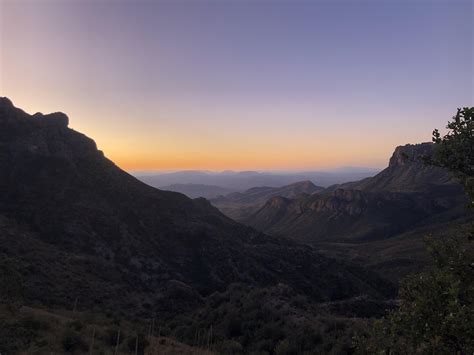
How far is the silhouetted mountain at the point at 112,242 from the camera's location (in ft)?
105

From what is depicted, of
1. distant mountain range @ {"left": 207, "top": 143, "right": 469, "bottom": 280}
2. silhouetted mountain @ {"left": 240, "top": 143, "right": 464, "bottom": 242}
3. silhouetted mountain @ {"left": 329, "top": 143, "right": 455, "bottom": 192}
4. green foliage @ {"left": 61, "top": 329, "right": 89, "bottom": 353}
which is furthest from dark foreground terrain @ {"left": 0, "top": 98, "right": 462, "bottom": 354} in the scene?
silhouetted mountain @ {"left": 329, "top": 143, "right": 455, "bottom": 192}

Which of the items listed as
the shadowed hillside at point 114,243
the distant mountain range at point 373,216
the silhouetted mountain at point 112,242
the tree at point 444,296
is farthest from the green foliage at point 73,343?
the distant mountain range at point 373,216

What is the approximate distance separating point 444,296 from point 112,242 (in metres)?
38.2

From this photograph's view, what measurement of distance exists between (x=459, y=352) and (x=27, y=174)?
48.9m

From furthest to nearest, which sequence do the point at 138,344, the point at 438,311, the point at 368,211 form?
the point at 368,211 → the point at 138,344 → the point at 438,311

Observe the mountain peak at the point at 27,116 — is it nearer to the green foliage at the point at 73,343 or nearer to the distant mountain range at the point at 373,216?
the green foliage at the point at 73,343

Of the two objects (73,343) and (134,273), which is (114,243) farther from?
(73,343)

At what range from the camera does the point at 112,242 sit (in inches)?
1620

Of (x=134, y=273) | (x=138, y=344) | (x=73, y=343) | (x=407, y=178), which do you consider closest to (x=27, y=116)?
(x=134, y=273)

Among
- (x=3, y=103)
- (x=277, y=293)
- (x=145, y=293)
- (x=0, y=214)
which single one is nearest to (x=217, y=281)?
(x=145, y=293)

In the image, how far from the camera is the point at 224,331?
22094 mm

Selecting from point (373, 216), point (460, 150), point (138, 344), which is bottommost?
point (373, 216)

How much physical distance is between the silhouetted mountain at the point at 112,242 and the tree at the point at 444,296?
948 inches

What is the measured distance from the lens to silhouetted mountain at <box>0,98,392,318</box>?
105 ft
